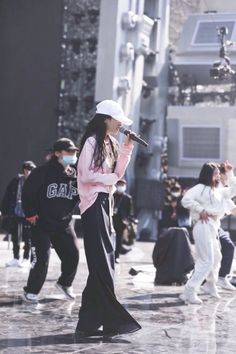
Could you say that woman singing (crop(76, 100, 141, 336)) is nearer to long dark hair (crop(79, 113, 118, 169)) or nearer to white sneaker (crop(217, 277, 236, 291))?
long dark hair (crop(79, 113, 118, 169))

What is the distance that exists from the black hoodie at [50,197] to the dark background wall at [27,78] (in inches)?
607

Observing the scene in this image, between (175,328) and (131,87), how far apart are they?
1802cm

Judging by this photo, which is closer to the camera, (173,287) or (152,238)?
(173,287)

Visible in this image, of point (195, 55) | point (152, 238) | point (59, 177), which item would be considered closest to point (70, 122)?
point (152, 238)

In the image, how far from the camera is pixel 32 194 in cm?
805

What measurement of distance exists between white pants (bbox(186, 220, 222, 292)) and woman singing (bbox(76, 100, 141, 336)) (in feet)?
8.07

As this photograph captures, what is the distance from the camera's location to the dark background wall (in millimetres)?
23672

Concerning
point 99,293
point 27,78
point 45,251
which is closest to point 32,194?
point 45,251

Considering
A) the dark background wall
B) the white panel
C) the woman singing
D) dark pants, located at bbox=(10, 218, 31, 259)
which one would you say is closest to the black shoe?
the woman singing

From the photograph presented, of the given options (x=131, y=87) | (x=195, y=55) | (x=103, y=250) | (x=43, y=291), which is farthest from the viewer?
(x=195, y=55)

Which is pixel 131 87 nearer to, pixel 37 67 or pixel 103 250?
pixel 37 67

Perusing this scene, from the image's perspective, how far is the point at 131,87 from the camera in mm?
24469

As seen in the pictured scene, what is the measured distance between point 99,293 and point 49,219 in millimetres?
1842

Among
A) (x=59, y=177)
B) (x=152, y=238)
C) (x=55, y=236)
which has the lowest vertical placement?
(x=152, y=238)
